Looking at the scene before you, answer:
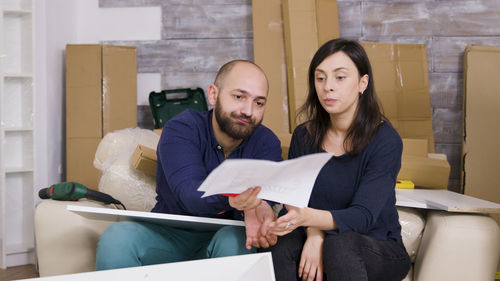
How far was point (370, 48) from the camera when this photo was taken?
8.83 ft

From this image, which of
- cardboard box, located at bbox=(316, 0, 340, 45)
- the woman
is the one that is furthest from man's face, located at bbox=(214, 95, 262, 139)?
cardboard box, located at bbox=(316, 0, 340, 45)

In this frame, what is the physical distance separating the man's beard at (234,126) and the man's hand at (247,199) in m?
0.34

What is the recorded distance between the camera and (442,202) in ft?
5.07

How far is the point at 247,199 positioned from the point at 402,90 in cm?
181

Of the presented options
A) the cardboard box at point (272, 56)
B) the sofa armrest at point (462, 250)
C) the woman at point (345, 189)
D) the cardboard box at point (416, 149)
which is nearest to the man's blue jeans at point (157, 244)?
the woman at point (345, 189)

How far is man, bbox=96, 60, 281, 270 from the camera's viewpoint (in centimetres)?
133

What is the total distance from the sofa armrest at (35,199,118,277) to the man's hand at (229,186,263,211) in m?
0.61

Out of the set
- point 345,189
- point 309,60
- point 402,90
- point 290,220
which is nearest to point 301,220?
point 290,220

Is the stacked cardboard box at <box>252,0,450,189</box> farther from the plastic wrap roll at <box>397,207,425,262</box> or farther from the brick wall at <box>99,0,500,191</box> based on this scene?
the plastic wrap roll at <box>397,207,425,262</box>

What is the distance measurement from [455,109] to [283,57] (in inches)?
43.6

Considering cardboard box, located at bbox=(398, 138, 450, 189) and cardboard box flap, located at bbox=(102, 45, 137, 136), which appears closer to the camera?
cardboard box, located at bbox=(398, 138, 450, 189)

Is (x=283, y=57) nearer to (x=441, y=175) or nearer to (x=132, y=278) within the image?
(x=441, y=175)

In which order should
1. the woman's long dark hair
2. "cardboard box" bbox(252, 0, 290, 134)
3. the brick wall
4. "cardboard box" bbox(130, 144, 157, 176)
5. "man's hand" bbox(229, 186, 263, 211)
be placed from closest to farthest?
1. "man's hand" bbox(229, 186, 263, 211)
2. the woman's long dark hair
3. "cardboard box" bbox(130, 144, 157, 176)
4. "cardboard box" bbox(252, 0, 290, 134)
5. the brick wall

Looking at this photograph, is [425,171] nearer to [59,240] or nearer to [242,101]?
[242,101]
